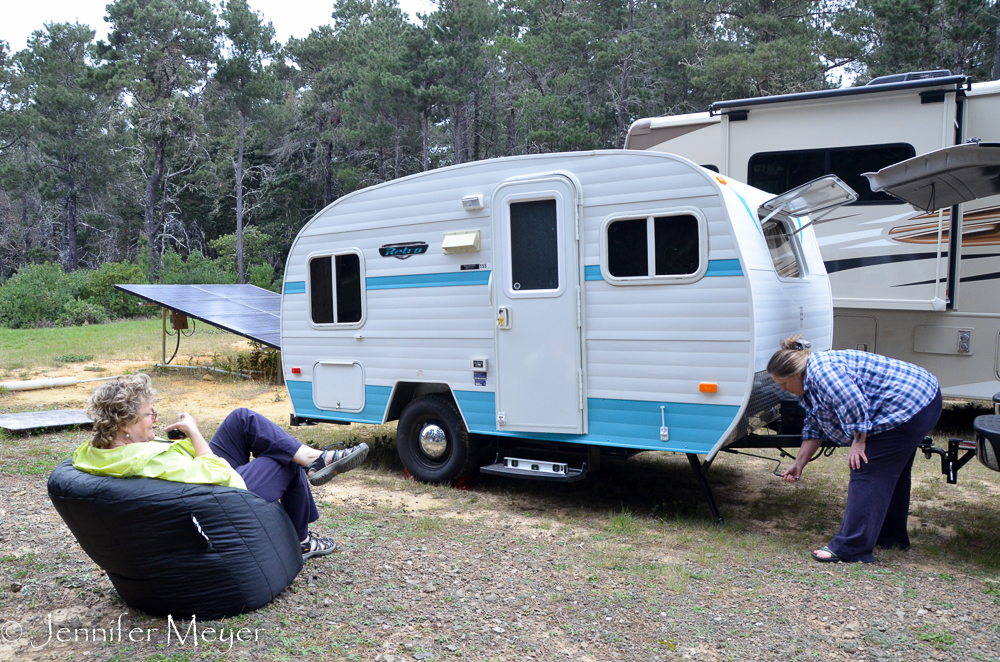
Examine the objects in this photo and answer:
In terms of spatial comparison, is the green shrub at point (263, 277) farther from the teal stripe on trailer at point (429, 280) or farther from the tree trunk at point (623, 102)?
the teal stripe on trailer at point (429, 280)

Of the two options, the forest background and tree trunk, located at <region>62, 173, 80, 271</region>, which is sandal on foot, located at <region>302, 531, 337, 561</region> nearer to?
the forest background

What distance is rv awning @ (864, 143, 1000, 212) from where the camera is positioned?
490 cm

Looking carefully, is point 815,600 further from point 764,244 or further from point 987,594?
point 764,244

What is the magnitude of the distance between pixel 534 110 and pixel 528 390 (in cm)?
2161

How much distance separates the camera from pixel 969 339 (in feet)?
24.1

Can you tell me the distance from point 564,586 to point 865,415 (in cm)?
196

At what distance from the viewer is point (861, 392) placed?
180 inches

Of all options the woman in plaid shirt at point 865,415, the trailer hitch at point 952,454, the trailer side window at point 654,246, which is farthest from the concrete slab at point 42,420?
the trailer hitch at point 952,454

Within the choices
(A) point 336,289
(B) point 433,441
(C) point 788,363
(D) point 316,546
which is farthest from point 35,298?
(C) point 788,363

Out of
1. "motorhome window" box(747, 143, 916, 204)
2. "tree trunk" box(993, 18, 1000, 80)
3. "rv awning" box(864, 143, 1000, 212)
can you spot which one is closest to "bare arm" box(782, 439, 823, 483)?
"rv awning" box(864, 143, 1000, 212)

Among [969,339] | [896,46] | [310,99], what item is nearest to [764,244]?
[969,339]

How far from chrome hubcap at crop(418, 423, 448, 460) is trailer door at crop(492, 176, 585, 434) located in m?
0.68

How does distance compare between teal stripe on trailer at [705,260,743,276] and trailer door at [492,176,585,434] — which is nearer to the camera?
teal stripe on trailer at [705,260,743,276]

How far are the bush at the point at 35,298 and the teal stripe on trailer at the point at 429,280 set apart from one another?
20202mm
